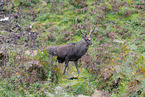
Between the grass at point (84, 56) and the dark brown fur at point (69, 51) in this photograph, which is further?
the dark brown fur at point (69, 51)

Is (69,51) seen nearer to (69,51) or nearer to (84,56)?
(69,51)

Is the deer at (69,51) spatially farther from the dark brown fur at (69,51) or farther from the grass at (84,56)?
the grass at (84,56)

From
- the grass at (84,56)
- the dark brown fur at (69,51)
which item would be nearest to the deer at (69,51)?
the dark brown fur at (69,51)

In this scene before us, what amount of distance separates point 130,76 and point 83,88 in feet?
6.09

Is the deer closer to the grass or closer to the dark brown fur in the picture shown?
the dark brown fur

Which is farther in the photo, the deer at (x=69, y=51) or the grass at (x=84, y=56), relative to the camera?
the deer at (x=69, y=51)

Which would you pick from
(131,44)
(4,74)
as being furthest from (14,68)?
(131,44)

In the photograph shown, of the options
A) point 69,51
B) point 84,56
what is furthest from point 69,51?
point 84,56

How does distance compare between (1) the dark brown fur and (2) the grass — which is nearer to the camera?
(2) the grass

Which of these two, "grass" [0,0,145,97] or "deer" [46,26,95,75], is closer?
"grass" [0,0,145,97]

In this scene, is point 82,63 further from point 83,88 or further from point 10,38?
point 10,38

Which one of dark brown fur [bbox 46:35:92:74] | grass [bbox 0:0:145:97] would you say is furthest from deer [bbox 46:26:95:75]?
grass [bbox 0:0:145:97]

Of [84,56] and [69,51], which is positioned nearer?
[69,51]

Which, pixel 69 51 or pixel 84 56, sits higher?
pixel 69 51
